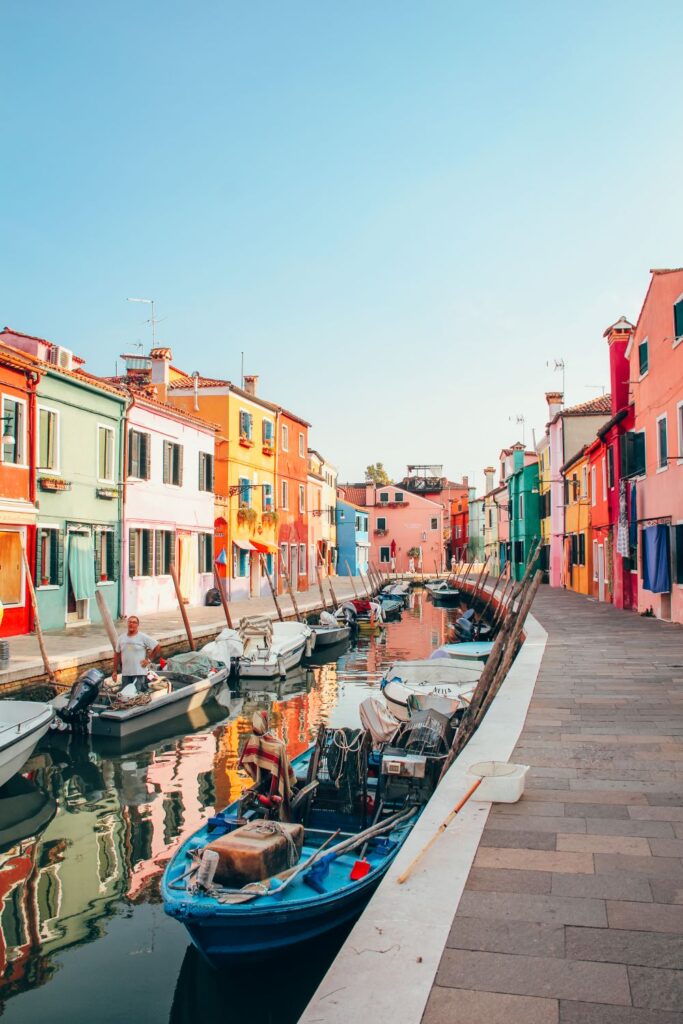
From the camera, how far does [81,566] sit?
21.0 m

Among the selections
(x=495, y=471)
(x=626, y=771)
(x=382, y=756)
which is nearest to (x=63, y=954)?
(x=382, y=756)

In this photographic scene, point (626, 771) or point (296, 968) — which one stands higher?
point (626, 771)

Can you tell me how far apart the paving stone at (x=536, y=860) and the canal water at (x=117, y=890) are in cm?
181

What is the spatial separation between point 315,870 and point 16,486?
595 inches

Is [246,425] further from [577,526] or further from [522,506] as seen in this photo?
[522,506]

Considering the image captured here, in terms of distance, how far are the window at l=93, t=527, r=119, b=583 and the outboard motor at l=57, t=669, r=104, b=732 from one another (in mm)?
9744

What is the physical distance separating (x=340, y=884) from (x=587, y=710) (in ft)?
13.6

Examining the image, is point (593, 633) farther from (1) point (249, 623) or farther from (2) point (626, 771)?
(2) point (626, 771)

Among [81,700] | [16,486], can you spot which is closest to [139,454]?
[16,486]

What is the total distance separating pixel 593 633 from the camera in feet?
56.6

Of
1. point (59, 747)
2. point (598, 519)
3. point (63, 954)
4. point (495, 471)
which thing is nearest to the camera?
point (63, 954)

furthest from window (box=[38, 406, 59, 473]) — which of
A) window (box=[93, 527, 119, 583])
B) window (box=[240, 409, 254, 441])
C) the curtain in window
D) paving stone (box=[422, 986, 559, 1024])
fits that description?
paving stone (box=[422, 986, 559, 1024])

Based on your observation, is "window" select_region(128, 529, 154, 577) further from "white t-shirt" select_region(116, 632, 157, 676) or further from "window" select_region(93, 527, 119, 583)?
"white t-shirt" select_region(116, 632, 157, 676)

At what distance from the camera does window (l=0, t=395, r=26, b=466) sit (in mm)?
18531
